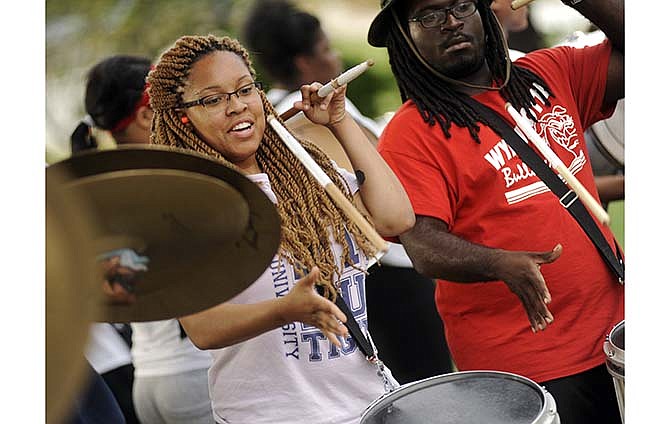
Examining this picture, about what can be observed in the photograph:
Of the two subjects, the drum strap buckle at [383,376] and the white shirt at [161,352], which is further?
the white shirt at [161,352]

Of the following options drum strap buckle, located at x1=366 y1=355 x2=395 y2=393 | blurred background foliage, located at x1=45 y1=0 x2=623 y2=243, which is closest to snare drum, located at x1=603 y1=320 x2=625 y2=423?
drum strap buckle, located at x1=366 y1=355 x2=395 y2=393

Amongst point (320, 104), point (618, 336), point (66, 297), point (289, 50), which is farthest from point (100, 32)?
point (618, 336)

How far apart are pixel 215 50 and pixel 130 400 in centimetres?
119

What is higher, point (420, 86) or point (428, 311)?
point (420, 86)

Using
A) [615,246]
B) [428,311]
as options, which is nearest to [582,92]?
[615,246]

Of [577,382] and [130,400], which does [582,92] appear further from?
[130,400]

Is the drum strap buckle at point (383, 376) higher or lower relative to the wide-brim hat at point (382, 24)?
lower

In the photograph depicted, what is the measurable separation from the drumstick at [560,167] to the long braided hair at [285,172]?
0.49 metres

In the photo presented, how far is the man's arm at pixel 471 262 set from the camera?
8.78ft

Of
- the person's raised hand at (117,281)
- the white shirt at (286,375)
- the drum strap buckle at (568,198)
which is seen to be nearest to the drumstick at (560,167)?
the drum strap buckle at (568,198)

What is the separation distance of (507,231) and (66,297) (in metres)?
1.47

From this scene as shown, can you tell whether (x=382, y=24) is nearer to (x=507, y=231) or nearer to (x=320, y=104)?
(x=320, y=104)

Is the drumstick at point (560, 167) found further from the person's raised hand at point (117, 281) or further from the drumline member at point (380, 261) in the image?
the person's raised hand at point (117, 281)
